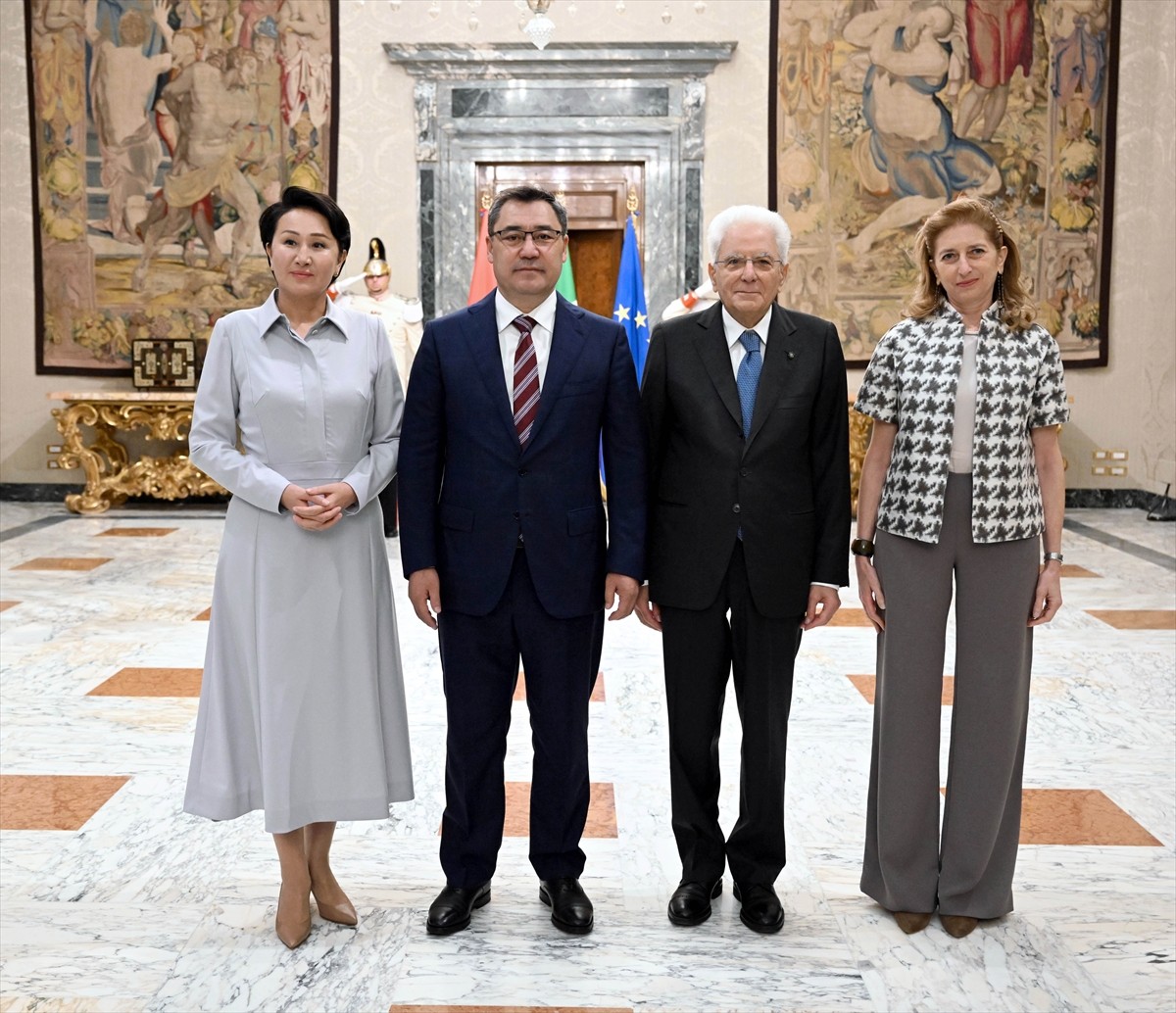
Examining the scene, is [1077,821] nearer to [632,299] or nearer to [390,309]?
[390,309]

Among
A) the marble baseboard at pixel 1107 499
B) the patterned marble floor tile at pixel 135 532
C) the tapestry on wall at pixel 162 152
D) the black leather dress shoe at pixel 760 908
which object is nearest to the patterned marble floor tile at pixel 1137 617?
the black leather dress shoe at pixel 760 908

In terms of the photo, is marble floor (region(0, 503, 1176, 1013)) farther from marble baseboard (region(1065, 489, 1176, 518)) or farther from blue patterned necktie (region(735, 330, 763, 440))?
marble baseboard (region(1065, 489, 1176, 518))

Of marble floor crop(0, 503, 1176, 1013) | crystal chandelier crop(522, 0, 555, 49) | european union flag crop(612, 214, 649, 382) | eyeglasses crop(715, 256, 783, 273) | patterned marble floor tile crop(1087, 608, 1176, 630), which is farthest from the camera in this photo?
european union flag crop(612, 214, 649, 382)

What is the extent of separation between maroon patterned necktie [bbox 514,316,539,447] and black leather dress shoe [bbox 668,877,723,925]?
53.3 inches

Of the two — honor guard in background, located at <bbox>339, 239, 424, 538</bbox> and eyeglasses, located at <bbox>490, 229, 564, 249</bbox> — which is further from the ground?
honor guard in background, located at <bbox>339, 239, 424, 538</bbox>

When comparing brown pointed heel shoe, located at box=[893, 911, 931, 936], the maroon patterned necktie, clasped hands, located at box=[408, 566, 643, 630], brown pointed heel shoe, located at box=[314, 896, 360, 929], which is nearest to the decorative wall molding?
the maroon patterned necktie

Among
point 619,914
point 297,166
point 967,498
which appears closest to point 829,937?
point 619,914

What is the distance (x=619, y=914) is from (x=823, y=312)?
10.1 meters

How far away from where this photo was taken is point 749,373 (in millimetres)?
3254

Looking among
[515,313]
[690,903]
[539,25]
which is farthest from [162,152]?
[690,903]

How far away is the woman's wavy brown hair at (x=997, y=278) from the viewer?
3.14 metres

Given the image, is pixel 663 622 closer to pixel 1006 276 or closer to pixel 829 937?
pixel 829 937

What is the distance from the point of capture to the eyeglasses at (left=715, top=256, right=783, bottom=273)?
3.12 meters

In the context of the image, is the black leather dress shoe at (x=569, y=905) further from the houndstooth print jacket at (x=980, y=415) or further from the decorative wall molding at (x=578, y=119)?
the decorative wall molding at (x=578, y=119)
